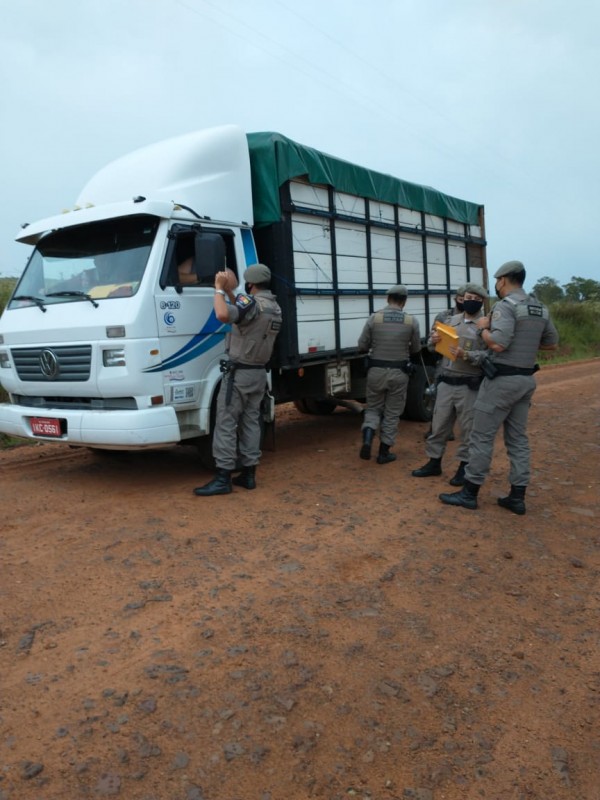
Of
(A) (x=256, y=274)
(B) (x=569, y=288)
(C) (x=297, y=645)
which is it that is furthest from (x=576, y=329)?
(C) (x=297, y=645)

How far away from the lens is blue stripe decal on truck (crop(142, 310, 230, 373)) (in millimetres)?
5273

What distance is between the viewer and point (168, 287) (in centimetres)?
529

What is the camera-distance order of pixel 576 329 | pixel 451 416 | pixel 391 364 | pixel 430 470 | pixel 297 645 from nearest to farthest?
1. pixel 297 645
2. pixel 451 416
3. pixel 430 470
4. pixel 391 364
5. pixel 576 329

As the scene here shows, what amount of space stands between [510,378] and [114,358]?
10.0ft

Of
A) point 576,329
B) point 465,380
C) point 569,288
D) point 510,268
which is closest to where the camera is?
point 510,268

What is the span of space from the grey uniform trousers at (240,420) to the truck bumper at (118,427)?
0.38m

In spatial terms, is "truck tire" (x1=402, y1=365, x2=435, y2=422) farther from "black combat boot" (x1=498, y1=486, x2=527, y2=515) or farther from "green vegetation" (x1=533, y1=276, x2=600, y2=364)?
"green vegetation" (x1=533, y1=276, x2=600, y2=364)

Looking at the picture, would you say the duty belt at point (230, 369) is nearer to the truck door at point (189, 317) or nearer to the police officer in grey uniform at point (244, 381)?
the police officer in grey uniform at point (244, 381)

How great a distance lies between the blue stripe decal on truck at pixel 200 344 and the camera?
5.27 m

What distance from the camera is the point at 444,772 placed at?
2.32 m

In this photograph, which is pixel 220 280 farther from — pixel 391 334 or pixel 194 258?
pixel 391 334

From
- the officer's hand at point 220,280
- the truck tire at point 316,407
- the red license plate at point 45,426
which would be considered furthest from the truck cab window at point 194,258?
the truck tire at point 316,407

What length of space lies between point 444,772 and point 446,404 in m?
3.82

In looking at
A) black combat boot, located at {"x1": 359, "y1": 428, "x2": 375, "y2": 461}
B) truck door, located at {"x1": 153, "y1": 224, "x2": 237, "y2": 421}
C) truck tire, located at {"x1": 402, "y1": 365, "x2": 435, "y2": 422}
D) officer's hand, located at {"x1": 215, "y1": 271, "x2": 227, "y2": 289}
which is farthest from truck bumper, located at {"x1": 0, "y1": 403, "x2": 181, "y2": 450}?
truck tire, located at {"x1": 402, "y1": 365, "x2": 435, "y2": 422}
